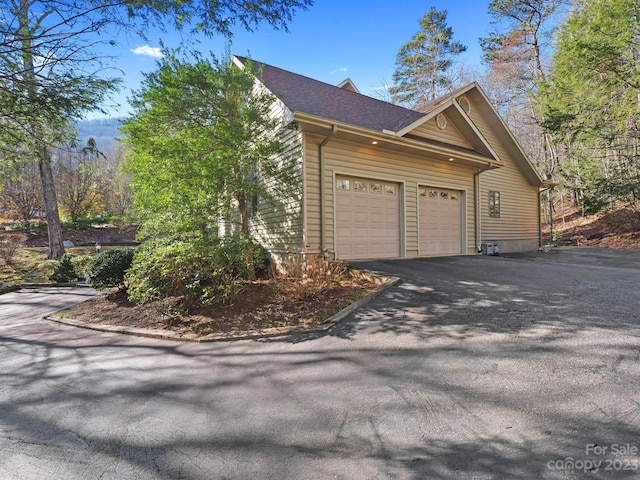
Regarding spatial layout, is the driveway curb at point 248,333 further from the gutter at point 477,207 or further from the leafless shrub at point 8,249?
the leafless shrub at point 8,249

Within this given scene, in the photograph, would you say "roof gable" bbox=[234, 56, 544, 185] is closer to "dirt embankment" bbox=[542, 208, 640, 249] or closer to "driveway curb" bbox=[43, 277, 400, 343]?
"driveway curb" bbox=[43, 277, 400, 343]

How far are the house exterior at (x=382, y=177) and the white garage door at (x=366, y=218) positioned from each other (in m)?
0.03

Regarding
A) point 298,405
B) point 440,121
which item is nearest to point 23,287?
point 298,405

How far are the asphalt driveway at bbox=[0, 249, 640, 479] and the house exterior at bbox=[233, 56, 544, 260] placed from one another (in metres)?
3.74

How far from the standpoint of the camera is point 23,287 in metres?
10.6

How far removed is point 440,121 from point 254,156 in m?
6.51

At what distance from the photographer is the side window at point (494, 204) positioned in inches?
476

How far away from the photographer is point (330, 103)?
9.37m

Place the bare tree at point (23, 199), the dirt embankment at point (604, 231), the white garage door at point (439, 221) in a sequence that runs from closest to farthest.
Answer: the white garage door at point (439, 221)
the dirt embankment at point (604, 231)
the bare tree at point (23, 199)

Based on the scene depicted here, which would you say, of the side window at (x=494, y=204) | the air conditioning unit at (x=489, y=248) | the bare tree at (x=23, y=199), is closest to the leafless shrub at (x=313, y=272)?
the air conditioning unit at (x=489, y=248)

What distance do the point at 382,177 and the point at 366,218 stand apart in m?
1.26

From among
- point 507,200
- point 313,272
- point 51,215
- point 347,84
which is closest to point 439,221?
point 507,200

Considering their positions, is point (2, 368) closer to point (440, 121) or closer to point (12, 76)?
point (12, 76)

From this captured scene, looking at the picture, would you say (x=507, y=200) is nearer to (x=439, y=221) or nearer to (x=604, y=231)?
(x=439, y=221)
